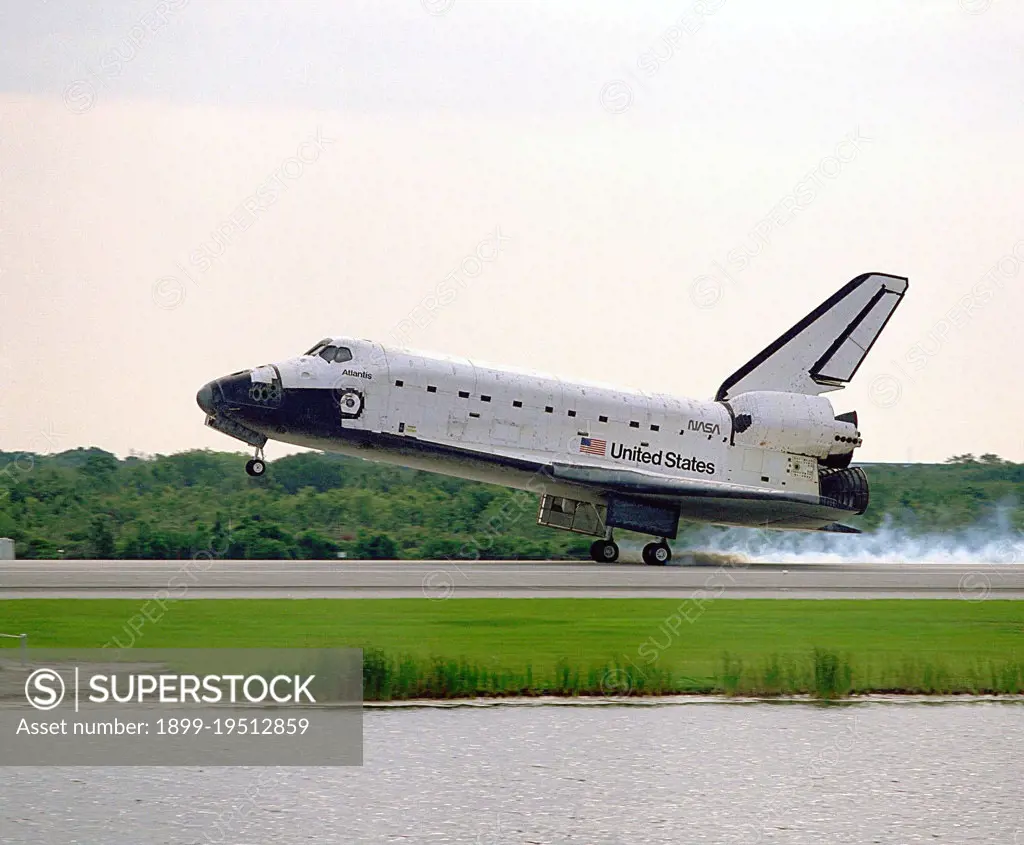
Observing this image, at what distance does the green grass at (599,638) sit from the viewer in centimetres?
1550

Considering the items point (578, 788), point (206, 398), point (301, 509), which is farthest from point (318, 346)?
point (578, 788)

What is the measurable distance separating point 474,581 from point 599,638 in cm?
798

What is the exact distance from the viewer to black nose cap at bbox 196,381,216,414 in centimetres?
3108

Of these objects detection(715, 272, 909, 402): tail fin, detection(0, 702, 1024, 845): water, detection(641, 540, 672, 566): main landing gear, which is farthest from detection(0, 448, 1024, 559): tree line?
detection(0, 702, 1024, 845): water

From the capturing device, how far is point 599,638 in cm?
1839

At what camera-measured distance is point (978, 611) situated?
22656 mm

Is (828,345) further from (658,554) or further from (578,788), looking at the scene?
(578,788)

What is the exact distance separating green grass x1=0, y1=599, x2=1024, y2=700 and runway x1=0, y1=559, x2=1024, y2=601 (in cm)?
142

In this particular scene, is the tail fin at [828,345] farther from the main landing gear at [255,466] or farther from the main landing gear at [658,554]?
the main landing gear at [255,466]

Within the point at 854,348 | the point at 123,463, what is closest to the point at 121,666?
the point at 854,348

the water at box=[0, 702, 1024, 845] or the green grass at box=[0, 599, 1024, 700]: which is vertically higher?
the green grass at box=[0, 599, 1024, 700]

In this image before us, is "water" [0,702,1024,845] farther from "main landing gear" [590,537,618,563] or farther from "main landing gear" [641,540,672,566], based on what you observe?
"main landing gear" [590,537,618,563]

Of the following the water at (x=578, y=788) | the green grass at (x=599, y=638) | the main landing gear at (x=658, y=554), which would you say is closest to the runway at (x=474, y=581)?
the main landing gear at (x=658, y=554)

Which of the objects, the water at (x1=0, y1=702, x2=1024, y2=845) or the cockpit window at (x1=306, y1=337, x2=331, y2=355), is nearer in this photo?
the water at (x1=0, y1=702, x2=1024, y2=845)
